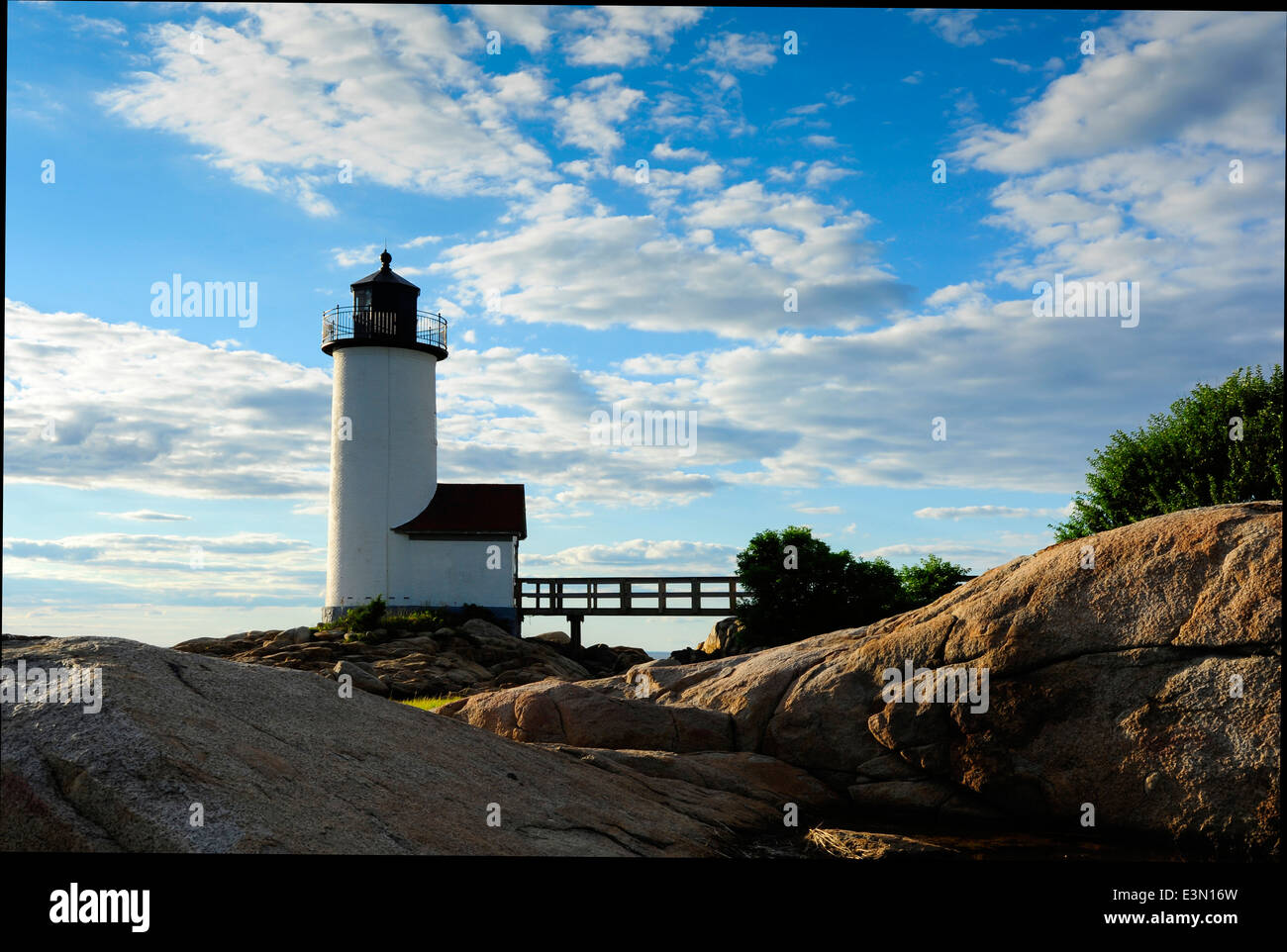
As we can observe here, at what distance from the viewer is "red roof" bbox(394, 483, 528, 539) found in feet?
107

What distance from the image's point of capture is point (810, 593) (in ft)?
66.1

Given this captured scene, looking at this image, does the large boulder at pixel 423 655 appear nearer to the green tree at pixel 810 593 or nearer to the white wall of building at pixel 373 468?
the white wall of building at pixel 373 468

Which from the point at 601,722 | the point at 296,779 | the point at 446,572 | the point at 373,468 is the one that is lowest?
the point at 601,722

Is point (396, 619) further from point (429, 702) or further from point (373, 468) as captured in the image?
point (429, 702)

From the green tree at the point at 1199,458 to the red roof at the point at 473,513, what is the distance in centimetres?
1804

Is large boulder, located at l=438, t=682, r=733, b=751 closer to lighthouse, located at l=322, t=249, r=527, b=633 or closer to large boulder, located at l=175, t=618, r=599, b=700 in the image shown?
large boulder, located at l=175, t=618, r=599, b=700

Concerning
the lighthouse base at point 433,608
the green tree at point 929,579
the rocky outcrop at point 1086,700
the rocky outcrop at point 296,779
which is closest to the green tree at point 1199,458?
the green tree at point 929,579

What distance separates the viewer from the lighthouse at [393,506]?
106 ft
